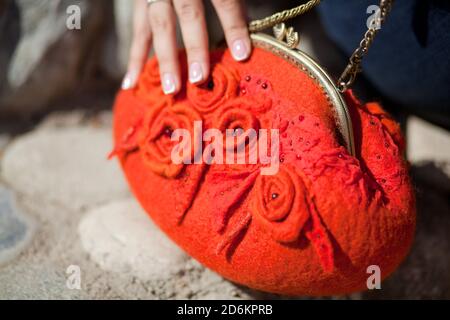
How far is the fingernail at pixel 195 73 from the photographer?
0.92m

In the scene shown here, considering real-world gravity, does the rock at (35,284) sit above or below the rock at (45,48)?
below

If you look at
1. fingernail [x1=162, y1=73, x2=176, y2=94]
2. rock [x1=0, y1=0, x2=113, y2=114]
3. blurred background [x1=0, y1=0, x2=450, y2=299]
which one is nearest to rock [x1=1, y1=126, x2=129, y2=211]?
blurred background [x1=0, y1=0, x2=450, y2=299]

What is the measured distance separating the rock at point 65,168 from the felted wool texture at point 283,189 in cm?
38

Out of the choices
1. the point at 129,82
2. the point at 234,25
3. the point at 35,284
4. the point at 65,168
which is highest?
the point at 234,25

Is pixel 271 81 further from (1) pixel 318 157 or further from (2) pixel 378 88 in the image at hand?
(2) pixel 378 88

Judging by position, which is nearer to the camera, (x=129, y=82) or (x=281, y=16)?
(x=281, y=16)

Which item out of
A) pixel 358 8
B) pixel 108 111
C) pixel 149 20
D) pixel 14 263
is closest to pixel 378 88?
pixel 358 8

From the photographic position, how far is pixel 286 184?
76cm

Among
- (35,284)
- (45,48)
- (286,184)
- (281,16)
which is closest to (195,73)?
(281,16)

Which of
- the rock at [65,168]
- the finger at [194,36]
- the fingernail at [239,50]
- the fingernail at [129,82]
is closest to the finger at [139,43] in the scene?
the fingernail at [129,82]

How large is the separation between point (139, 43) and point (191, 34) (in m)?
0.18

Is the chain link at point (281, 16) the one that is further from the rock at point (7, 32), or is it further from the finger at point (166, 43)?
the rock at point (7, 32)

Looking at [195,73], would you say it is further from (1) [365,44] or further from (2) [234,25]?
(1) [365,44]

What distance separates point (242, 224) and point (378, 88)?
74 centimetres
